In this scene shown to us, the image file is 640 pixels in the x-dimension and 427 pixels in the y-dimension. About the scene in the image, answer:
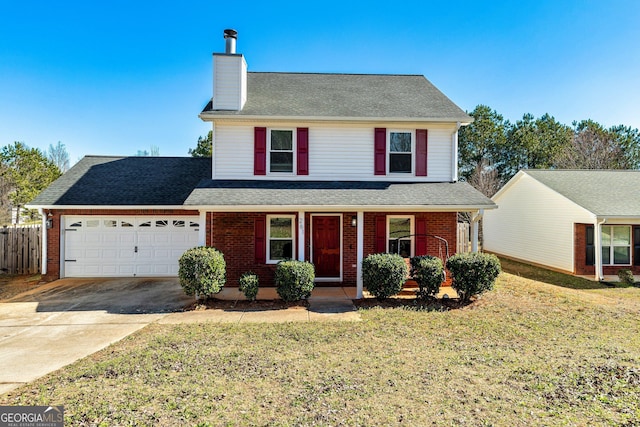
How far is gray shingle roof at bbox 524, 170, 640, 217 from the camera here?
40.6 feet

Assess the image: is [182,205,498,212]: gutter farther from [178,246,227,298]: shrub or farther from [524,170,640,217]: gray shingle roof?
[524,170,640,217]: gray shingle roof

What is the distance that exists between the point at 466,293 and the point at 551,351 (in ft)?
9.58

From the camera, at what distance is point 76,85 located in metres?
17.0

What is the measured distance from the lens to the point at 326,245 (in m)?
10.1

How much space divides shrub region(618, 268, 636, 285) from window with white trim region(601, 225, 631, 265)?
0.90 metres

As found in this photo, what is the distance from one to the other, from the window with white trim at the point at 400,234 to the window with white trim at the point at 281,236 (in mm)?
3174

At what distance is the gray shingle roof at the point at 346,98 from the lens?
10203mm

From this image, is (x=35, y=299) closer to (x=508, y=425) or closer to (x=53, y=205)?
(x=53, y=205)

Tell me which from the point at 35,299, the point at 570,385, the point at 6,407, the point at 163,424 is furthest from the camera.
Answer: the point at 35,299

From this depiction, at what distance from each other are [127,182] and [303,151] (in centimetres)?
714

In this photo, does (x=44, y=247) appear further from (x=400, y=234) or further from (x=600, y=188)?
(x=600, y=188)

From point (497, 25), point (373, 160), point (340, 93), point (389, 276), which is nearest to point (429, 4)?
point (497, 25)

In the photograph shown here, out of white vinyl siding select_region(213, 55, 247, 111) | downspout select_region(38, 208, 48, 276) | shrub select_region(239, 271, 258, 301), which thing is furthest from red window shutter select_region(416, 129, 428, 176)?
downspout select_region(38, 208, 48, 276)

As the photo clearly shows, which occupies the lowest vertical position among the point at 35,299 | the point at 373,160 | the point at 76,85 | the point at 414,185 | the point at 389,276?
the point at 35,299
